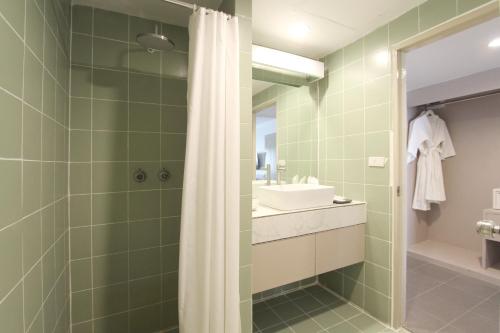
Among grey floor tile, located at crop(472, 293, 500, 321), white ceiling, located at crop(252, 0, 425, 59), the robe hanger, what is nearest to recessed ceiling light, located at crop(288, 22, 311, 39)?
white ceiling, located at crop(252, 0, 425, 59)

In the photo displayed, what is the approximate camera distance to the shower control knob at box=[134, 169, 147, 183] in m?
1.53

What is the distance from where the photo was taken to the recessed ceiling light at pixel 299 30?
1644 millimetres

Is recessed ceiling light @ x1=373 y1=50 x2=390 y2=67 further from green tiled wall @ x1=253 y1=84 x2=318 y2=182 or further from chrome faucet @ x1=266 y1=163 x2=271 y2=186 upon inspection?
chrome faucet @ x1=266 y1=163 x2=271 y2=186

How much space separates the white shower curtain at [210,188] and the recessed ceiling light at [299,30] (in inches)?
26.5

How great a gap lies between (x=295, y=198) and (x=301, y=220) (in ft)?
0.51

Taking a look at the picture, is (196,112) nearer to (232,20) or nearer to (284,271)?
(232,20)

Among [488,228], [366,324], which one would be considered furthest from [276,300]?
[488,228]

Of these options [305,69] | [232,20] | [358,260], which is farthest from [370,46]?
[358,260]

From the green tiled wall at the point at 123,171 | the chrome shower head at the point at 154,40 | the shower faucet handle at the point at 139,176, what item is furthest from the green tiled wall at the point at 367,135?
the shower faucet handle at the point at 139,176

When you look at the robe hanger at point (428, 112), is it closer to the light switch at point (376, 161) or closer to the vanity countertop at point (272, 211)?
the light switch at point (376, 161)

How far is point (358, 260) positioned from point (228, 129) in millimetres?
1498

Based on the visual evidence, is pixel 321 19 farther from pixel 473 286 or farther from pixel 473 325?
pixel 473 286

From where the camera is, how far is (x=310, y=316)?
1.76m

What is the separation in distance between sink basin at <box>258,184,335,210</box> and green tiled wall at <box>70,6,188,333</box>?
2.20ft
